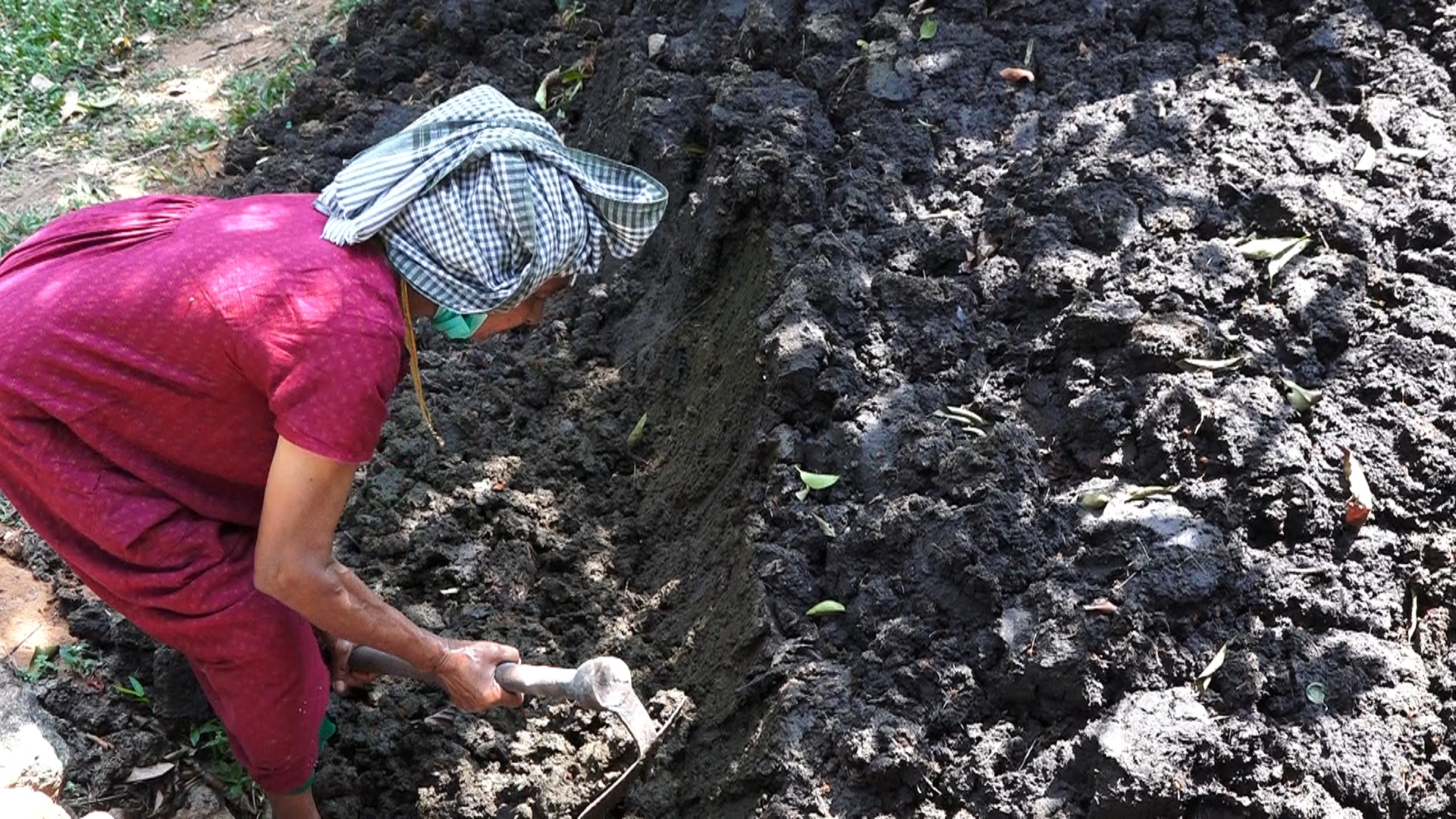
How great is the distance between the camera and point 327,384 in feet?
7.14

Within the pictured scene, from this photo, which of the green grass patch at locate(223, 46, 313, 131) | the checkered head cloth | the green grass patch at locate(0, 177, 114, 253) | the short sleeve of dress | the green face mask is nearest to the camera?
the short sleeve of dress

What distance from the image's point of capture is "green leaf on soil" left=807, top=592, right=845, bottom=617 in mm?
2887

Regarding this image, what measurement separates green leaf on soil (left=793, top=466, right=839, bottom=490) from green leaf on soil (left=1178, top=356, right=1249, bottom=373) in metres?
0.82

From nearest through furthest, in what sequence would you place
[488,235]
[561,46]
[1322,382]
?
[488,235] < [1322,382] < [561,46]

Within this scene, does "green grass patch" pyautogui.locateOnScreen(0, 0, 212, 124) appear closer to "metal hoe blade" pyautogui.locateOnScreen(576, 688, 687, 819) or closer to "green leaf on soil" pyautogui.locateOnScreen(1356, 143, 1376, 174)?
"metal hoe blade" pyautogui.locateOnScreen(576, 688, 687, 819)

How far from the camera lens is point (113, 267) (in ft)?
7.73

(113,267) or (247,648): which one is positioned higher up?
(113,267)

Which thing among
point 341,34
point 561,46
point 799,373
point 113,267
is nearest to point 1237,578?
point 799,373

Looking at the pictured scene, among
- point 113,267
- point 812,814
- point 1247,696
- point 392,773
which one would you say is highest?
point 113,267

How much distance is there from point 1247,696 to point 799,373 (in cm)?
127

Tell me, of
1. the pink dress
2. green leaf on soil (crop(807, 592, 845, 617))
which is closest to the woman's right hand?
the pink dress

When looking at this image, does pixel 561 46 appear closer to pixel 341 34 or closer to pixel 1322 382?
pixel 341 34

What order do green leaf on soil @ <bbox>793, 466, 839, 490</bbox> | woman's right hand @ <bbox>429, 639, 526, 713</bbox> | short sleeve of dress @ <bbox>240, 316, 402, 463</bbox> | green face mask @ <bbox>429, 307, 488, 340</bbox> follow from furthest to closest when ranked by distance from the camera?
green leaf on soil @ <bbox>793, 466, 839, 490</bbox>, woman's right hand @ <bbox>429, 639, 526, 713</bbox>, green face mask @ <bbox>429, 307, 488, 340</bbox>, short sleeve of dress @ <bbox>240, 316, 402, 463</bbox>

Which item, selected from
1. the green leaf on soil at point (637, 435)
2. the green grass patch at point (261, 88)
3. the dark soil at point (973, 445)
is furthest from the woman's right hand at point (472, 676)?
the green grass patch at point (261, 88)
